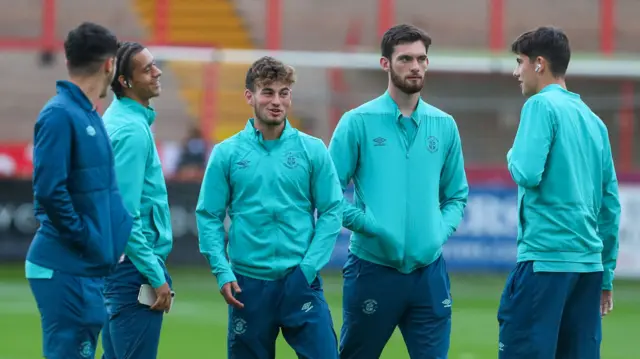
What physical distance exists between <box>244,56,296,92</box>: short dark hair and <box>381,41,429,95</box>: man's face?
0.64 meters

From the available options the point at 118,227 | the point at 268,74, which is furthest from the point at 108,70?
the point at 268,74

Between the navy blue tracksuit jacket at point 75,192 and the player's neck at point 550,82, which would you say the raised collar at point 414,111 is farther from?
the navy blue tracksuit jacket at point 75,192

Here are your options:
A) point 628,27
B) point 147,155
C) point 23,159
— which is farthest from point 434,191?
point 628,27

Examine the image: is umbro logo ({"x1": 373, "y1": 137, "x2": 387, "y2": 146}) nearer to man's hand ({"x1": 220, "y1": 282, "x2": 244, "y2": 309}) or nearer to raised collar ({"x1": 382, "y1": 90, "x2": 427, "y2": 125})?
raised collar ({"x1": 382, "y1": 90, "x2": 427, "y2": 125})

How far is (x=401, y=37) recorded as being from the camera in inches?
255

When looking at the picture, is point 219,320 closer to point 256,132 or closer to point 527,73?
point 256,132

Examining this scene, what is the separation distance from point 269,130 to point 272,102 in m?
0.17

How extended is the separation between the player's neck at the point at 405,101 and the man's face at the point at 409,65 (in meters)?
0.06

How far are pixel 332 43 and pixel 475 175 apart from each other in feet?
21.9

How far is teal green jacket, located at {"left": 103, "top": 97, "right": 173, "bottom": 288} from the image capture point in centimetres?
583

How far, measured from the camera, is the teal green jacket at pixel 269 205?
610cm

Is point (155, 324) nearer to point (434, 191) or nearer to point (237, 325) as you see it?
point (237, 325)

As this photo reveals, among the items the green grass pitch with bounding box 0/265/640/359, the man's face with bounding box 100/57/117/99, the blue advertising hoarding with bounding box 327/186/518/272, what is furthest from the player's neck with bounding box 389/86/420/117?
the blue advertising hoarding with bounding box 327/186/518/272

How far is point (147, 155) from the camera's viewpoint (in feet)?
19.7
